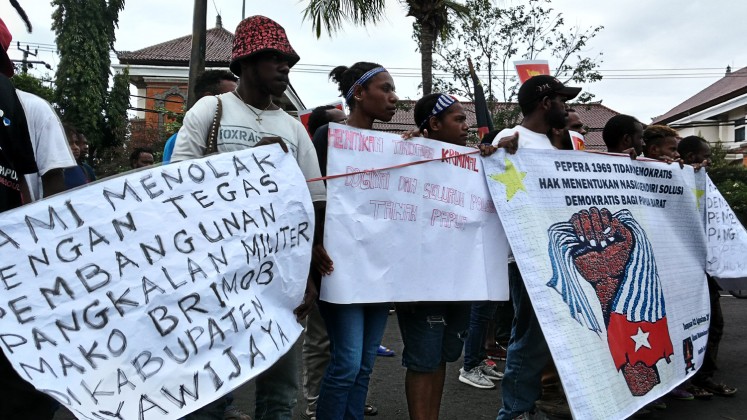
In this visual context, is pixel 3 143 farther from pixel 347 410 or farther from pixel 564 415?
pixel 564 415

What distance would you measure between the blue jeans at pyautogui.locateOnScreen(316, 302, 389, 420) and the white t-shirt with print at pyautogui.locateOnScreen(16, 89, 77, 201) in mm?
1268

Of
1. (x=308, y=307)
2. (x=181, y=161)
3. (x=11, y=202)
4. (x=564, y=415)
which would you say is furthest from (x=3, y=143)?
(x=564, y=415)

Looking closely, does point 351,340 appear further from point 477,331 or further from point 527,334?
point 477,331

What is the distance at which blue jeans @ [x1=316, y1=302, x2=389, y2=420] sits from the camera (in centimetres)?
269

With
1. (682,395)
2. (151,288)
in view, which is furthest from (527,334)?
(151,288)

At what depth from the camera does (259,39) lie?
2.65m

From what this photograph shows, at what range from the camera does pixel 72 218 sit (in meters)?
2.04

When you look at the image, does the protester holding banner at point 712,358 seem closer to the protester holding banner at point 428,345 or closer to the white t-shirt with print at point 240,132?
the protester holding banner at point 428,345

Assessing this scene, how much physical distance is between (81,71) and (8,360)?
27.3 m

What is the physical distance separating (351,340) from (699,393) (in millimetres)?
2976

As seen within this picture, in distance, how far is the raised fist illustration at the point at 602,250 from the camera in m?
3.24

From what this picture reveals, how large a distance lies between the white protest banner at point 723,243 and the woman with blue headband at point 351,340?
2.53 metres

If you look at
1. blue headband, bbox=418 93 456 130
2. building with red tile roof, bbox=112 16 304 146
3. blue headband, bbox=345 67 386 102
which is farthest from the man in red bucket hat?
building with red tile roof, bbox=112 16 304 146

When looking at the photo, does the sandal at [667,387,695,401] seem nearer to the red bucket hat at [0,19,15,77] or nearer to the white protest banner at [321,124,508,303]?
the white protest banner at [321,124,508,303]
